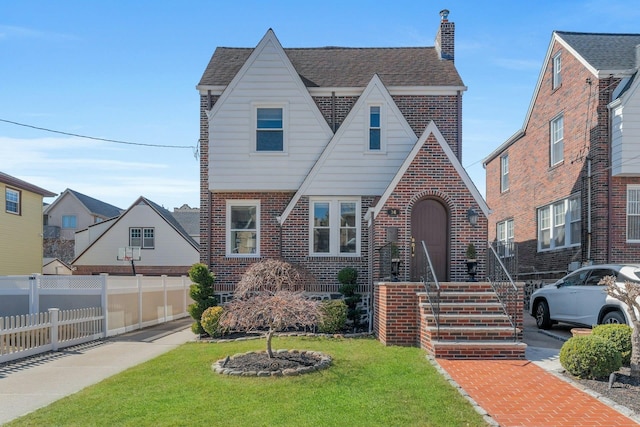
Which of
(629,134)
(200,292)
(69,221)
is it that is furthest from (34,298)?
(69,221)

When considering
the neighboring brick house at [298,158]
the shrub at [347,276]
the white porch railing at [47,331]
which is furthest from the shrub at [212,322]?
the shrub at [347,276]

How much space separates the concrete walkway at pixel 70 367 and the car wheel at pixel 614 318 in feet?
32.3

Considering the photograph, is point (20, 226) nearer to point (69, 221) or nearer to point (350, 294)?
point (350, 294)

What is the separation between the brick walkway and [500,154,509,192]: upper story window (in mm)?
17047

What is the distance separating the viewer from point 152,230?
3172cm

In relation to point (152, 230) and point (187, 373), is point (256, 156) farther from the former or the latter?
point (152, 230)

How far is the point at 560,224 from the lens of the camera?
18.5 meters

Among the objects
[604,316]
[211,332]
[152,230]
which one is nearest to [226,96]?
[211,332]

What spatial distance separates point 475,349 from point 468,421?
12.1ft

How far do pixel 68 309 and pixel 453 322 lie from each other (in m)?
10.3

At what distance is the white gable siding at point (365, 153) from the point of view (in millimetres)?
14227

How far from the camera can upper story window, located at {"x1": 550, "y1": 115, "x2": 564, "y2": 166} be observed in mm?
18531

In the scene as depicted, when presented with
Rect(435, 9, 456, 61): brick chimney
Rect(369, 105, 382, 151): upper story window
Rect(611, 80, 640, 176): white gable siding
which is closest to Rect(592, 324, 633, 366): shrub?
Rect(369, 105, 382, 151): upper story window

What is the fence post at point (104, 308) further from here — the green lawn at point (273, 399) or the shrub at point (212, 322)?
the green lawn at point (273, 399)
